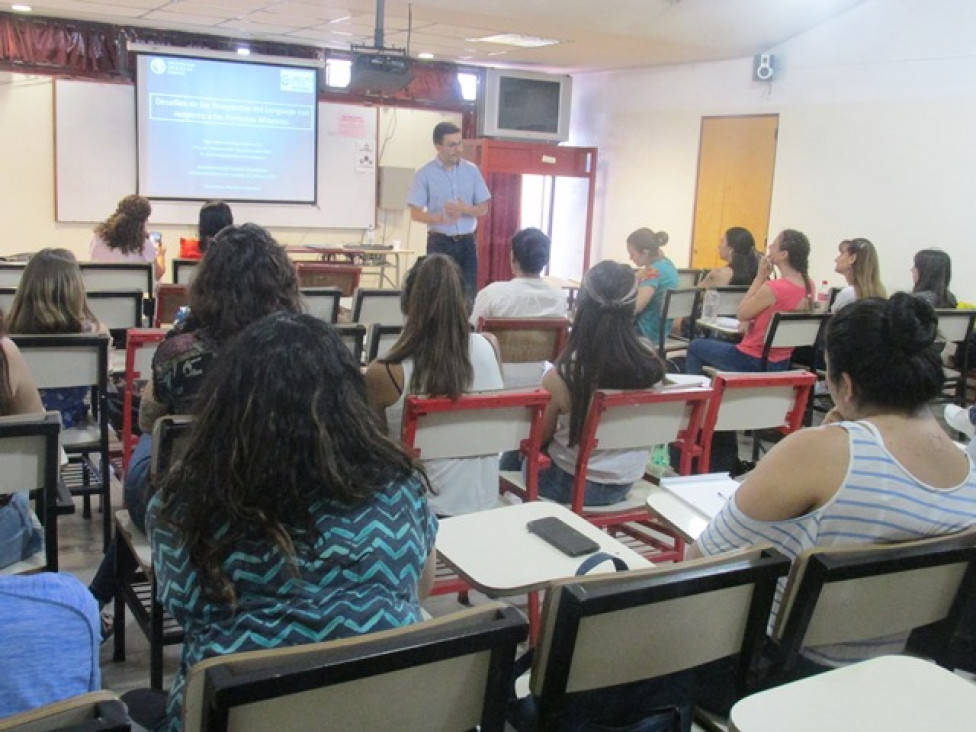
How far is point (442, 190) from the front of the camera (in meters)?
6.77

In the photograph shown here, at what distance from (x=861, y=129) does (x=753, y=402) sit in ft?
16.0

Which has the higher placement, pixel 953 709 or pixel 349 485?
pixel 349 485

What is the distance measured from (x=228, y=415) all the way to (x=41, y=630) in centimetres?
38

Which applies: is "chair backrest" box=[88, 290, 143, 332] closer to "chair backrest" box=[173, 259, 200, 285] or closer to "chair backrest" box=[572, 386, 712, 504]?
"chair backrest" box=[173, 259, 200, 285]

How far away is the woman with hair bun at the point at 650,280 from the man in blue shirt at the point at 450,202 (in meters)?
1.27

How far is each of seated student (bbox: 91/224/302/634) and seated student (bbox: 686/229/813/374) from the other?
3125 millimetres

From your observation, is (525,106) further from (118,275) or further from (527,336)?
(527,336)

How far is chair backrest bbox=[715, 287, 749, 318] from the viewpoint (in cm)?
602

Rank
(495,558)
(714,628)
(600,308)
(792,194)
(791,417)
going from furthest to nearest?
(792,194), (791,417), (600,308), (495,558), (714,628)

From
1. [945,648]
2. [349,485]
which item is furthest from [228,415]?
Result: [945,648]

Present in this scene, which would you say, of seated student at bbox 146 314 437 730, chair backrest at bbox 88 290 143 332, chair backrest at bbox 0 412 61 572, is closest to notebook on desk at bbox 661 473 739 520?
seated student at bbox 146 314 437 730

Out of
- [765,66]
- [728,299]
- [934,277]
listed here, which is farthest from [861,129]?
[728,299]

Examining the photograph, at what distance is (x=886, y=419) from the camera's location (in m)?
1.78

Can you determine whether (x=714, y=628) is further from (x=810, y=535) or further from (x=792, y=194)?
(x=792, y=194)
